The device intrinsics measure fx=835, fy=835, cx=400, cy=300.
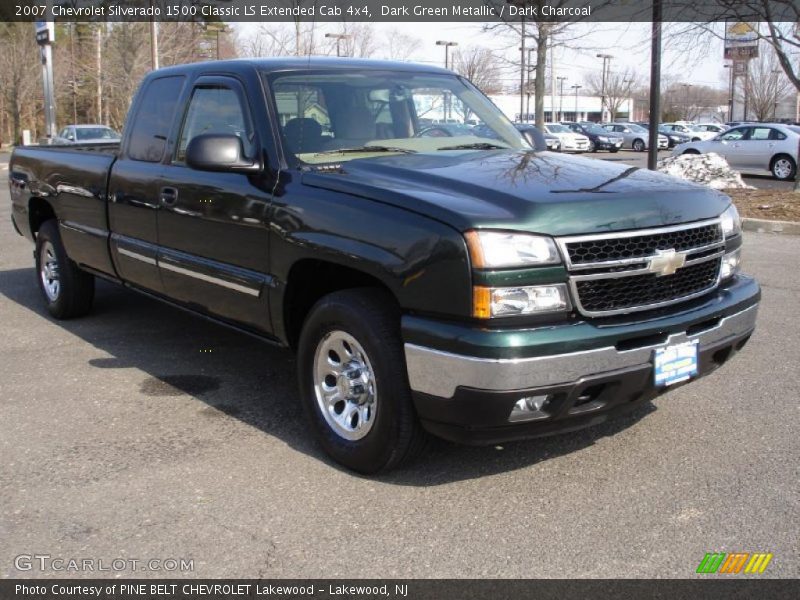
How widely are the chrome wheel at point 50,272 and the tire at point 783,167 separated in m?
19.4

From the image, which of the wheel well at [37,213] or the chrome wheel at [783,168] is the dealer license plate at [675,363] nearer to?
the wheel well at [37,213]

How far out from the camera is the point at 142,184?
5262 millimetres

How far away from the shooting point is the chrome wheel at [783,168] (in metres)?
21.4

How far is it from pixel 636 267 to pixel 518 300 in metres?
0.58

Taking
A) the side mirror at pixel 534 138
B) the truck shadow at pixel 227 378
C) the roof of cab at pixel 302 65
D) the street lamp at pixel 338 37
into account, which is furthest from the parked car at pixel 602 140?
the roof of cab at pixel 302 65

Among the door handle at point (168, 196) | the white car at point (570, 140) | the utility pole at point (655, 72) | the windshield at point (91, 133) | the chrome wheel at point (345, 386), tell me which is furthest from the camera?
the white car at point (570, 140)

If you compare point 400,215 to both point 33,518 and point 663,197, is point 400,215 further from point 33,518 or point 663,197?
point 33,518

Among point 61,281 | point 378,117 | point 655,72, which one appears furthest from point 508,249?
point 655,72

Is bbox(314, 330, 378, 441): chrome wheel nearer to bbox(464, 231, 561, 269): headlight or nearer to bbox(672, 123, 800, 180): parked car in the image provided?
bbox(464, 231, 561, 269): headlight

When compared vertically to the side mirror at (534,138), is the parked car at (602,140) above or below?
above

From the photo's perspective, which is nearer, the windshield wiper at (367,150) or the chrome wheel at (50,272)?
the windshield wiper at (367,150)

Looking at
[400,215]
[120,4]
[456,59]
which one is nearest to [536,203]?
[400,215]

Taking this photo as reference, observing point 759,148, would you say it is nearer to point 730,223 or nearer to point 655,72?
point 655,72

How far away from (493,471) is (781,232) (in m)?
9.29
